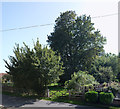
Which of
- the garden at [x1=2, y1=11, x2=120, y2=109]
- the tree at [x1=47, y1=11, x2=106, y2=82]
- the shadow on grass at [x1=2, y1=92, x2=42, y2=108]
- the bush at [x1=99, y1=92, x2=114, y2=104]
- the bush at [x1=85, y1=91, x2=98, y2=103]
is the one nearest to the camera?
the bush at [x1=99, y1=92, x2=114, y2=104]

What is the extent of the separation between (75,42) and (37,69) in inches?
683

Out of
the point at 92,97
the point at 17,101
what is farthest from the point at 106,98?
the point at 17,101

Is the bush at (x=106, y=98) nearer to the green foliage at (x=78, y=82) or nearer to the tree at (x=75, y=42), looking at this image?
the green foliage at (x=78, y=82)

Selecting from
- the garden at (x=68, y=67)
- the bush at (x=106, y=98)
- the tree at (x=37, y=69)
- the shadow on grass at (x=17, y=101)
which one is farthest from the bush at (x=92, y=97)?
the shadow on grass at (x=17, y=101)

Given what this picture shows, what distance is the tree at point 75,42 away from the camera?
29.4 meters

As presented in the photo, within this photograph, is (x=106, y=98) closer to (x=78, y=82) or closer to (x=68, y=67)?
(x=78, y=82)

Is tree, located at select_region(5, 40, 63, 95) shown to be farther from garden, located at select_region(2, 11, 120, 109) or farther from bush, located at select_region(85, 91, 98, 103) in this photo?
bush, located at select_region(85, 91, 98, 103)

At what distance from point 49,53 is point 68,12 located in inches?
756

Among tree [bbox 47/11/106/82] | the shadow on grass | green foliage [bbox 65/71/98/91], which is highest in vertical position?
tree [bbox 47/11/106/82]

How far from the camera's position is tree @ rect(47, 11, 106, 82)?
29.4m

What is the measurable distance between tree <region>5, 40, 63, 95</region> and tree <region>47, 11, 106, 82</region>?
13961mm

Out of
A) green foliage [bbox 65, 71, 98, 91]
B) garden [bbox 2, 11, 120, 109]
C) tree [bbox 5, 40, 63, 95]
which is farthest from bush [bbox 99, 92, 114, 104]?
tree [bbox 5, 40, 63, 95]

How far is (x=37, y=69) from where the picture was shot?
1441 centimetres

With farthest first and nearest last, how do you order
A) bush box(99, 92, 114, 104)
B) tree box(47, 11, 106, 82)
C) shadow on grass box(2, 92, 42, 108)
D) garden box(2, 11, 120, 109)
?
tree box(47, 11, 106, 82) < garden box(2, 11, 120, 109) < shadow on grass box(2, 92, 42, 108) < bush box(99, 92, 114, 104)
